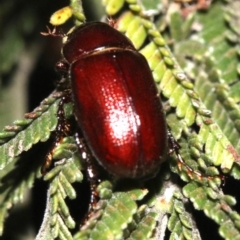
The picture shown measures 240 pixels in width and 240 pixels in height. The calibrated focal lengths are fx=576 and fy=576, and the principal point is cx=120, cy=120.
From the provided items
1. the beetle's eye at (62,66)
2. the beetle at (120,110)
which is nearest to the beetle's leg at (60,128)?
the beetle at (120,110)

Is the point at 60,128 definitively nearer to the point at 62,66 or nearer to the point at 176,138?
the point at 62,66

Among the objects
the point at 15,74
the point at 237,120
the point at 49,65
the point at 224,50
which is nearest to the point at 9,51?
the point at 15,74

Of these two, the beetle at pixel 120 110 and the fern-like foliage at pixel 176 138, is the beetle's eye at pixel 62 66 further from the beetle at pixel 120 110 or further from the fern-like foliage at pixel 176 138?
the fern-like foliage at pixel 176 138

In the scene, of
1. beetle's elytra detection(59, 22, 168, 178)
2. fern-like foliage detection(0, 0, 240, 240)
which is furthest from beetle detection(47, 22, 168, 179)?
fern-like foliage detection(0, 0, 240, 240)

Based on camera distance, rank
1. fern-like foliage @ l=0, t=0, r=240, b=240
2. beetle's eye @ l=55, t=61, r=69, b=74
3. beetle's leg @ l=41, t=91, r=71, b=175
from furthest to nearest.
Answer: beetle's eye @ l=55, t=61, r=69, b=74 < beetle's leg @ l=41, t=91, r=71, b=175 < fern-like foliage @ l=0, t=0, r=240, b=240

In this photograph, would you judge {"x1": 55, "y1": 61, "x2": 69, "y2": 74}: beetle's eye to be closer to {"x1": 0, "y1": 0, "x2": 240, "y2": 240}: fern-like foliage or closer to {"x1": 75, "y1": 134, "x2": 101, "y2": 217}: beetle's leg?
{"x1": 0, "y1": 0, "x2": 240, "y2": 240}: fern-like foliage

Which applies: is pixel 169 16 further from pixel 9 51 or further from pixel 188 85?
pixel 9 51
